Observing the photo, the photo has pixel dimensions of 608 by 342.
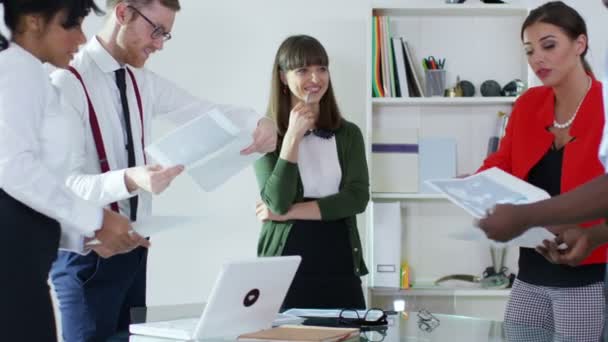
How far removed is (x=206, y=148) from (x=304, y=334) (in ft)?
2.10

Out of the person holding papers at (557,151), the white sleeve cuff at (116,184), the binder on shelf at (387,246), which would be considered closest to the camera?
the white sleeve cuff at (116,184)

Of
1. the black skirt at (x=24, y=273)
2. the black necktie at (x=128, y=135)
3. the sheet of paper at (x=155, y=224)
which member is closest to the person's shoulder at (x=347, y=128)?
the black necktie at (x=128, y=135)

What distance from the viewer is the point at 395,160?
13.2 feet

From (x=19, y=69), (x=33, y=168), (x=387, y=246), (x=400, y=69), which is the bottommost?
(x=387, y=246)

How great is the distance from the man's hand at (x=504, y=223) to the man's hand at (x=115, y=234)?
857 millimetres

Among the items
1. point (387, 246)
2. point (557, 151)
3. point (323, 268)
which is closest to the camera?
point (557, 151)

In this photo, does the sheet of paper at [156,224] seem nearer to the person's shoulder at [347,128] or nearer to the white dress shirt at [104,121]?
the white dress shirt at [104,121]

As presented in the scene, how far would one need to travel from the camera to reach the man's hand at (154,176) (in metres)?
2.32

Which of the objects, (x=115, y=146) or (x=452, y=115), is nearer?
(x=115, y=146)

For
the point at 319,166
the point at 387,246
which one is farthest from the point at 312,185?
the point at 387,246

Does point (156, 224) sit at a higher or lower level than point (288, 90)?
lower

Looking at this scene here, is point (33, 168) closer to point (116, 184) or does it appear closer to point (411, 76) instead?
point (116, 184)

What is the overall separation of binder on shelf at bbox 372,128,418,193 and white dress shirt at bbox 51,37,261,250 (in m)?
1.29

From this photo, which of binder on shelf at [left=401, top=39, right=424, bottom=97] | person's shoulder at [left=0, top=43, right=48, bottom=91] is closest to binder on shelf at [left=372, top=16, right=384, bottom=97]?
binder on shelf at [left=401, top=39, right=424, bottom=97]
